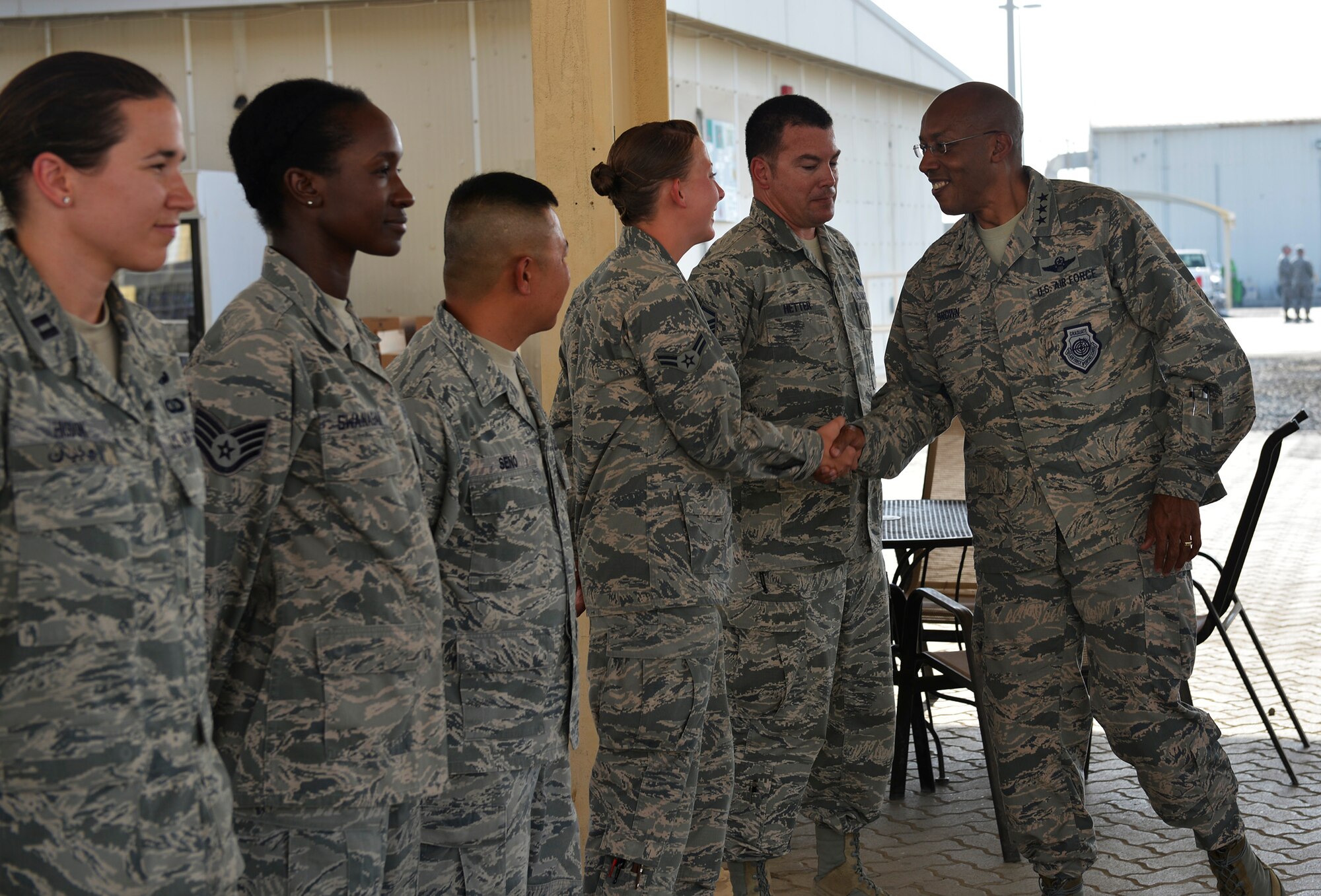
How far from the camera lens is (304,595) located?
167 centimetres

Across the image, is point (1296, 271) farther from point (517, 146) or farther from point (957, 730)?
point (957, 730)

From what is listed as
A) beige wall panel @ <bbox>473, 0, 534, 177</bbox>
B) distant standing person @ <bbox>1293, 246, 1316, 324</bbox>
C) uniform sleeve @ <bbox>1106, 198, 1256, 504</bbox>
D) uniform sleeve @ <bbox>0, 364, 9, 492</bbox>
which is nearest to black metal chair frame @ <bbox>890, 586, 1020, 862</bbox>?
uniform sleeve @ <bbox>1106, 198, 1256, 504</bbox>

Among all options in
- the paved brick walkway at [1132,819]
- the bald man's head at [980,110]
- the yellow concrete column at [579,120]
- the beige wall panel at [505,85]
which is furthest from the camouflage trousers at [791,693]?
the beige wall panel at [505,85]

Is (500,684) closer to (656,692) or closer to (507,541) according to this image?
(507,541)

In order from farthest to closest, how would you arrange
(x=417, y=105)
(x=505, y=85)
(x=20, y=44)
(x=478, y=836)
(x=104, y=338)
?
(x=20, y=44) → (x=417, y=105) → (x=505, y=85) → (x=478, y=836) → (x=104, y=338)

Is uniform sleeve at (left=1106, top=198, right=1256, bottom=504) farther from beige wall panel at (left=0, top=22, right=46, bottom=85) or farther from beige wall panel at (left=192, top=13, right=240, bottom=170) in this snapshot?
beige wall panel at (left=0, top=22, right=46, bottom=85)

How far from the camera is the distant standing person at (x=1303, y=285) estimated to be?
84.8 ft

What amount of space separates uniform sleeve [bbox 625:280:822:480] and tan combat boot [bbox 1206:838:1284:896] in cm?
161

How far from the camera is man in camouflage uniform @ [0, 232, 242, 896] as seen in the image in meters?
1.27

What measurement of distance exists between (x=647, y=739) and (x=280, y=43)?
9.00m

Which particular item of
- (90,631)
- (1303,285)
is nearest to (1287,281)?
(1303,285)

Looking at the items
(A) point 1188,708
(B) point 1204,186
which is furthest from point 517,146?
(B) point 1204,186

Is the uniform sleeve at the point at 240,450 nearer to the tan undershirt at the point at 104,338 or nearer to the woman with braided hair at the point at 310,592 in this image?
the woman with braided hair at the point at 310,592

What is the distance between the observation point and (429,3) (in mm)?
9750
